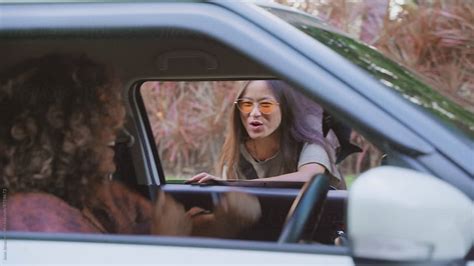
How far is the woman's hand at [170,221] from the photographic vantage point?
7.34 feet

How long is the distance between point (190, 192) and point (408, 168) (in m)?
1.96

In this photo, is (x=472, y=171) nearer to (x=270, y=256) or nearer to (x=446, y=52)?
(x=270, y=256)

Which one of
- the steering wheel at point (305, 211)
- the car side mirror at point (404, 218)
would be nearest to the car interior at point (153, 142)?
the steering wheel at point (305, 211)

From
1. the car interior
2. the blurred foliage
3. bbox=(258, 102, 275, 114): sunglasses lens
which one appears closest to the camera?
the car interior

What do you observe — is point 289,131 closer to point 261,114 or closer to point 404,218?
point 261,114

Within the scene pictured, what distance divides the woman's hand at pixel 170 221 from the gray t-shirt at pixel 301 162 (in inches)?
41.9

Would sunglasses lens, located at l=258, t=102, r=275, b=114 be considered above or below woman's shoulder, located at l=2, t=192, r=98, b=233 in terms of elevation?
below

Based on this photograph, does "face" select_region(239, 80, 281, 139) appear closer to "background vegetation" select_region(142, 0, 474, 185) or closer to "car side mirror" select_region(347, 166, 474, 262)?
"background vegetation" select_region(142, 0, 474, 185)

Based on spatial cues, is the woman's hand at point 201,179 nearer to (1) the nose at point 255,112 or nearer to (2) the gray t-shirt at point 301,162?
(2) the gray t-shirt at point 301,162

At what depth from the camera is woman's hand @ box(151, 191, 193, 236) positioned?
7.34ft

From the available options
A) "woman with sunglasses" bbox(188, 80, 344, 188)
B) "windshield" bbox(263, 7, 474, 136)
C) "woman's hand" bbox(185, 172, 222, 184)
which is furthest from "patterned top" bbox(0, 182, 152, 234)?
"woman with sunglasses" bbox(188, 80, 344, 188)

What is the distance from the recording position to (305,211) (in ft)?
6.43

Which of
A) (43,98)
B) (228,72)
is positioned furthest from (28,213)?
(228,72)

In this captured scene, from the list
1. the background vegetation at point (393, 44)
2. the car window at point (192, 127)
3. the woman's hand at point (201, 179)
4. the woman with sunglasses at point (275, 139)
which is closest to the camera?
the woman's hand at point (201, 179)
